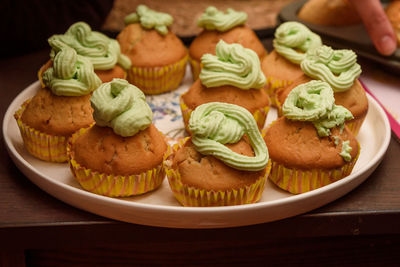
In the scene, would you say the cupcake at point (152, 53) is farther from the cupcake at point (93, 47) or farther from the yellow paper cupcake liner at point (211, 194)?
the yellow paper cupcake liner at point (211, 194)

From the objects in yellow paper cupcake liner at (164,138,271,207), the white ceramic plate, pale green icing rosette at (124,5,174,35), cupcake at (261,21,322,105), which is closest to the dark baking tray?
cupcake at (261,21,322,105)

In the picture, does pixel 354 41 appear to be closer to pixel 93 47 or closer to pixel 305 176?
pixel 305 176

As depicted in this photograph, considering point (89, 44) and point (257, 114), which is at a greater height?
point (89, 44)

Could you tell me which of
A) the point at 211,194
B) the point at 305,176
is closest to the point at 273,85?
the point at 305,176

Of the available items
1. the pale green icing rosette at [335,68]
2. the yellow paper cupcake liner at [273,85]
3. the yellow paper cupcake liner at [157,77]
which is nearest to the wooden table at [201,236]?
the pale green icing rosette at [335,68]

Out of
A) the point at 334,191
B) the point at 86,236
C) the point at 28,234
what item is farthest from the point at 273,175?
the point at 28,234

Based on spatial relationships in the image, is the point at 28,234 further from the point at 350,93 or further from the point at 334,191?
the point at 350,93
